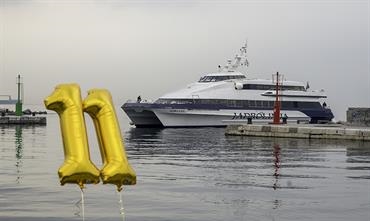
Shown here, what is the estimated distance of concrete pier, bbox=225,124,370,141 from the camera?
A: 109ft

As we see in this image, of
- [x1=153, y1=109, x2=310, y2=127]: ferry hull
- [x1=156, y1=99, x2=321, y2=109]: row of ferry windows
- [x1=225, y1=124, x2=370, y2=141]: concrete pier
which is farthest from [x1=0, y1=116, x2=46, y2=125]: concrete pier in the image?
[x1=225, y1=124, x2=370, y2=141]: concrete pier

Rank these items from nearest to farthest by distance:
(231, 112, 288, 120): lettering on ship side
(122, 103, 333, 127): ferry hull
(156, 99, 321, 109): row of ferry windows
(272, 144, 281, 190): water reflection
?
(272, 144, 281, 190): water reflection → (122, 103, 333, 127): ferry hull → (156, 99, 321, 109): row of ferry windows → (231, 112, 288, 120): lettering on ship side

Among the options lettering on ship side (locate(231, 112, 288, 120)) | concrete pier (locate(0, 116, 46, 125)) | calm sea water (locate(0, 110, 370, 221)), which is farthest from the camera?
concrete pier (locate(0, 116, 46, 125))

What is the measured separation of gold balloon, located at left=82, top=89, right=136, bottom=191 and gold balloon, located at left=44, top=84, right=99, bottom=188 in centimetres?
9

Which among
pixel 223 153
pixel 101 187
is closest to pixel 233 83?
pixel 223 153

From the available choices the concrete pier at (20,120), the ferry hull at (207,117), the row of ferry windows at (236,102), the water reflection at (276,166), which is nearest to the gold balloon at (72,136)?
the water reflection at (276,166)

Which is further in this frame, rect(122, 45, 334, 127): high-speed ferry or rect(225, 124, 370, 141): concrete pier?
rect(122, 45, 334, 127): high-speed ferry

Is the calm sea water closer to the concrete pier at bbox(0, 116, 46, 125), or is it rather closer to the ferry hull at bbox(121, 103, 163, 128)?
the ferry hull at bbox(121, 103, 163, 128)

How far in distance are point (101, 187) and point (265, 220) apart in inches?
184

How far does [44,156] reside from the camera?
2197cm

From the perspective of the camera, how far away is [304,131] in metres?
36.0

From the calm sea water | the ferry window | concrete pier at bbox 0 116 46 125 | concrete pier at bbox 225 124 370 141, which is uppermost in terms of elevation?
the ferry window

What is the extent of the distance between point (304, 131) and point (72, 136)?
32.4 meters

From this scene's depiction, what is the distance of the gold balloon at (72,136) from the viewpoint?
4543mm
